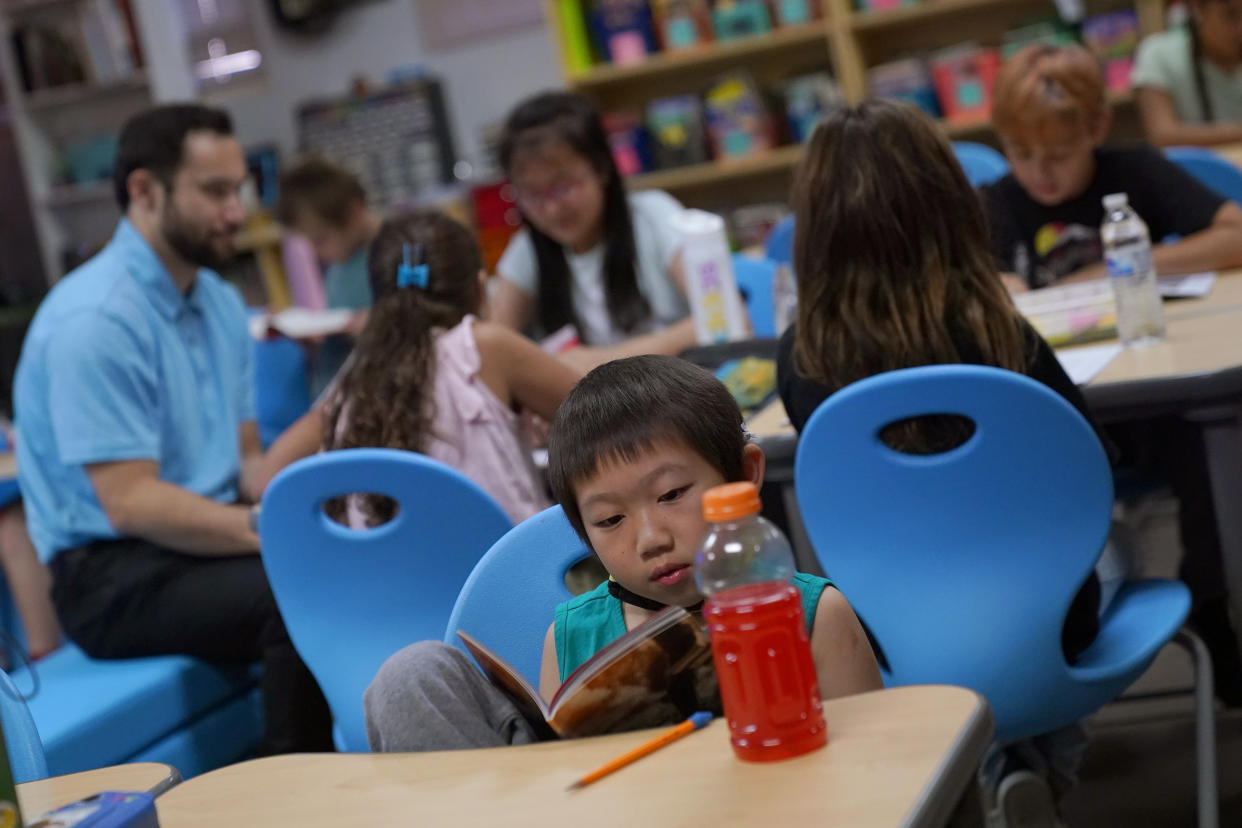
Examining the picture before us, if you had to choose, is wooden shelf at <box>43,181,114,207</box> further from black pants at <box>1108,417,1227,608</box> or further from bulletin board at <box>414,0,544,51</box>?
black pants at <box>1108,417,1227,608</box>

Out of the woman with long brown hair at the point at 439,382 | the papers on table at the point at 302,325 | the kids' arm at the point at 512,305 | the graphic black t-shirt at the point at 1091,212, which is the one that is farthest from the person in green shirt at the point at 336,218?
the graphic black t-shirt at the point at 1091,212

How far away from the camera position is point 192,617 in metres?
2.42

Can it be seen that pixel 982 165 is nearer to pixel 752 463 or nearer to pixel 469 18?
pixel 752 463

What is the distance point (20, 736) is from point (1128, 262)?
1.53 metres

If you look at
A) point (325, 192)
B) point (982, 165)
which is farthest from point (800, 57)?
point (325, 192)

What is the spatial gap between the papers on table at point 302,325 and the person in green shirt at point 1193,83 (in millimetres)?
2508

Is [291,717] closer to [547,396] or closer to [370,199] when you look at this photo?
[547,396]

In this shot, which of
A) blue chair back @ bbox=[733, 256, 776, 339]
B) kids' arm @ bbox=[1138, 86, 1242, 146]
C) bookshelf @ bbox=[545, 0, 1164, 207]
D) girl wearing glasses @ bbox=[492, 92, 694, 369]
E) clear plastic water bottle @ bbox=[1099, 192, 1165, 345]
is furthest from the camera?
bookshelf @ bbox=[545, 0, 1164, 207]

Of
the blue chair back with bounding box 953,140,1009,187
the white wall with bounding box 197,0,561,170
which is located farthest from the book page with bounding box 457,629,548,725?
the white wall with bounding box 197,0,561,170

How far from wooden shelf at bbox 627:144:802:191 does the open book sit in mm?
4003

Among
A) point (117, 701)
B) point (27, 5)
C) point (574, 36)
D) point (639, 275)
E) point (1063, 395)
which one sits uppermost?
point (27, 5)

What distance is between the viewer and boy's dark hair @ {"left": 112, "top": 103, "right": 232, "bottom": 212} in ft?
9.16

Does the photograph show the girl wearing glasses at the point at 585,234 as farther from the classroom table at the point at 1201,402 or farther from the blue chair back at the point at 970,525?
the blue chair back at the point at 970,525

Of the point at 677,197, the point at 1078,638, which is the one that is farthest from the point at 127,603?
the point at 677,197
